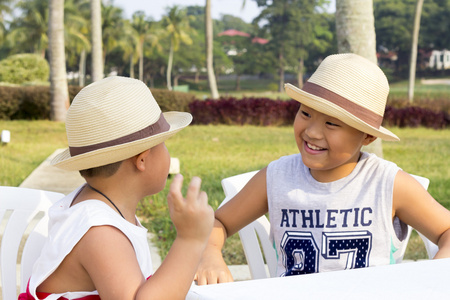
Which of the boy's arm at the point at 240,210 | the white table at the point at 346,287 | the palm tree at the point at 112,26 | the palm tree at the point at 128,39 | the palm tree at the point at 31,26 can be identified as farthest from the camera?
the palm tree at the point at 128,39

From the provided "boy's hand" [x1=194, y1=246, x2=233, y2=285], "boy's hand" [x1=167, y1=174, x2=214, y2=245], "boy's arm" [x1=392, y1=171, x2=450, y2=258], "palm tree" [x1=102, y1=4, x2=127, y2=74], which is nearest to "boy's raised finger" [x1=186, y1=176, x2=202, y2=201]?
"boy's hand" [x1=167, y1=174, x2=214, y2=245]

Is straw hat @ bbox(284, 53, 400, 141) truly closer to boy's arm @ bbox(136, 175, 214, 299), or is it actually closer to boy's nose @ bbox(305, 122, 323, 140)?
boy's nose @ bbox(305, 122, 323, 140)

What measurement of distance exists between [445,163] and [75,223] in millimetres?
7778

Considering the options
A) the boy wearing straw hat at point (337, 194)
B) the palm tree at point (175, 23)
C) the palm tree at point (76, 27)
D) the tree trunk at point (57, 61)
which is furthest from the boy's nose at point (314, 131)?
the palm tree at point (175, 23)

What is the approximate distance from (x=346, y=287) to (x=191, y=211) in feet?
1.25

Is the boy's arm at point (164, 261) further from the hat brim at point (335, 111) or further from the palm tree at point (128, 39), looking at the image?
the palm tree at point (128, 39)

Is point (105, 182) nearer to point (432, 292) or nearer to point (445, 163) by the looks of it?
point (432, 292)

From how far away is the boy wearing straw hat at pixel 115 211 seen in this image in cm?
134

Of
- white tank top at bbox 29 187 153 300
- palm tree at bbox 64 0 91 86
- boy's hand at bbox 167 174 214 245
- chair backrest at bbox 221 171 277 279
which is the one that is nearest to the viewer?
boy's hand at bbox 167 174 214 245

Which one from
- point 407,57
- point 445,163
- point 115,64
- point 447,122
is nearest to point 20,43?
point 115,64

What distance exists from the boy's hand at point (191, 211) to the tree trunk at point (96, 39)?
12.1 metres

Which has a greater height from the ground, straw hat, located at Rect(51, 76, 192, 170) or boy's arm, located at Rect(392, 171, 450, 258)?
straw hat, located at Rect(51, 76, 192, 170)

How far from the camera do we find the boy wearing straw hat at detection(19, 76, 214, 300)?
1.34m

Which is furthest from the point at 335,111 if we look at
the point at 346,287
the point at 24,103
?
the point at 24,103
